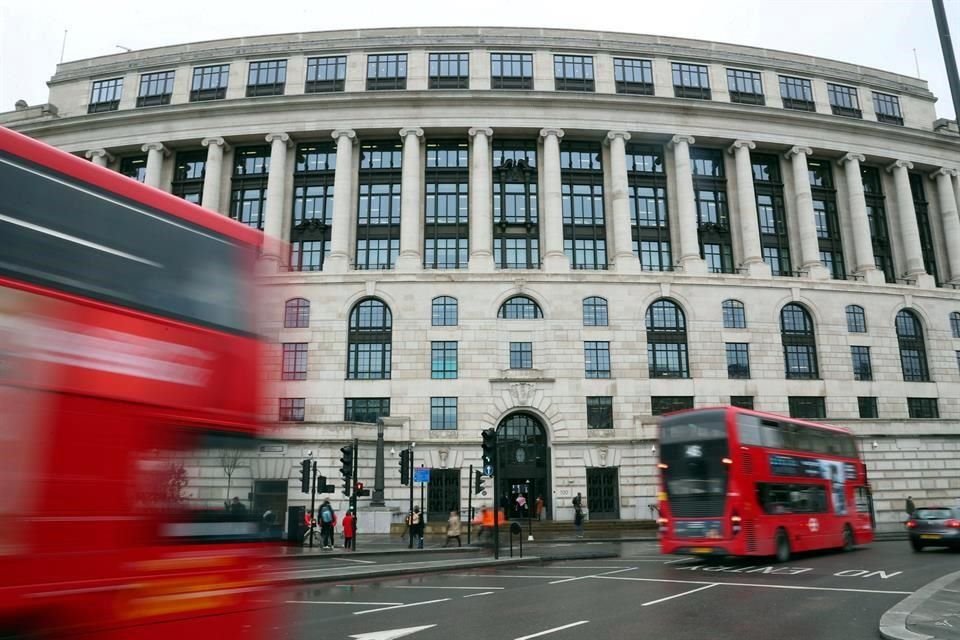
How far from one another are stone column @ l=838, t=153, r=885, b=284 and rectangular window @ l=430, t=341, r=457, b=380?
1112 inches

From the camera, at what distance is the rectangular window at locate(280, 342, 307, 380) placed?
1575 inches

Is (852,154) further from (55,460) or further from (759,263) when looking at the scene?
(55,460)

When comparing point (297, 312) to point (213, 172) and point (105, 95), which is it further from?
point (105, 95)

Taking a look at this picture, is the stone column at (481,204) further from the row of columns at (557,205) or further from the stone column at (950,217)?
the stone column at (950,217)

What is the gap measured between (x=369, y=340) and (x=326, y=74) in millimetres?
18994

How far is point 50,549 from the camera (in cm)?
538

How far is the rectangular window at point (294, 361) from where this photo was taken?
4000 cm

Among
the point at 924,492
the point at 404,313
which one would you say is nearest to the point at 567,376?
the point at 404,313

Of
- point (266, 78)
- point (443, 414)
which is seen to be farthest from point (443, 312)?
point (266, 78)

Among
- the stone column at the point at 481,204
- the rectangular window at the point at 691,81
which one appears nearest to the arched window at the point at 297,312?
the stone column at the point at 481,204

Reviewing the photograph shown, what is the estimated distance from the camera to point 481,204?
42125mm

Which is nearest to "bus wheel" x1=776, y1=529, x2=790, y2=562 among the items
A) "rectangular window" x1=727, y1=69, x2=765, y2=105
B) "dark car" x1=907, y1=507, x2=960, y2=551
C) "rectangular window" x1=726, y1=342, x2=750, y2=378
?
"dark car" x1=907, y1=507, x2=960, y2=551

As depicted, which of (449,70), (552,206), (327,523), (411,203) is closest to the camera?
(327,523)

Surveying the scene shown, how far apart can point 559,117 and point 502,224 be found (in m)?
8.23
